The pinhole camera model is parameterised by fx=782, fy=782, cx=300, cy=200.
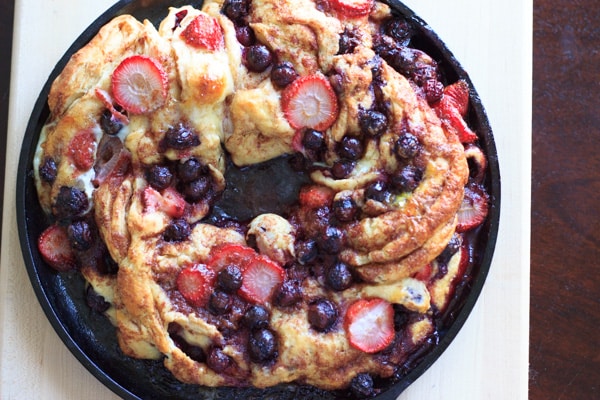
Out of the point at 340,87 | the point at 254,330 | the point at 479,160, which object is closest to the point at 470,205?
the point at 479,160

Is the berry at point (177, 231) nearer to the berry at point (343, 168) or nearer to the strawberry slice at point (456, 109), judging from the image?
the berry at point (343, 168)

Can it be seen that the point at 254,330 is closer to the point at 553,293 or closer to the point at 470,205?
the point at 470,205

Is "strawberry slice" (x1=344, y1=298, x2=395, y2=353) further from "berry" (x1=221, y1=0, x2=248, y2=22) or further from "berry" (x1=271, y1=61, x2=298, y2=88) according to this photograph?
"berry" (x1=221, y1=0, x2=248, y2=22)

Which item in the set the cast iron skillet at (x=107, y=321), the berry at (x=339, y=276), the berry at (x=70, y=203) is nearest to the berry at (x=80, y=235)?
the berry at (x=70, y=203)

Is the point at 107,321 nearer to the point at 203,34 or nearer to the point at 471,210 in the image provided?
the point at 203,34

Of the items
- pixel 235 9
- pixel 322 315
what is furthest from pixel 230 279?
pixel 235 9

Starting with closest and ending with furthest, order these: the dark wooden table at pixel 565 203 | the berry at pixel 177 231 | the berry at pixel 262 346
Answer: the berry at pixel 262 346
the berry at pixel 177 231
the dark wooden table at pixel 565 203

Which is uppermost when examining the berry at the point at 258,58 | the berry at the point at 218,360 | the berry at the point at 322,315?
the berry at the point at 258,58

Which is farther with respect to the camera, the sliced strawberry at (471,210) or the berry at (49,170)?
the sliced strawberry at (471,210)
